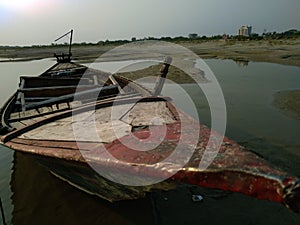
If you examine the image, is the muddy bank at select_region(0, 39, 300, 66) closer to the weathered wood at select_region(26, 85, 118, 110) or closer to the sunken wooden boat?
the weathered wood at select_region(26, 85, 118, 110)

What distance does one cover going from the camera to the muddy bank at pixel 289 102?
27.8 feet

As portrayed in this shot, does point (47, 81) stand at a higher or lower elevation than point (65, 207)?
higher

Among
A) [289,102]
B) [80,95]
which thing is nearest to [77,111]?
[80,95]

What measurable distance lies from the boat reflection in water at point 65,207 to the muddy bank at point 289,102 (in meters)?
6.46

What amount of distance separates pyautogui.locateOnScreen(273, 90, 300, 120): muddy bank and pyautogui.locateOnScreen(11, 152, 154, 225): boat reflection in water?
6.46 m

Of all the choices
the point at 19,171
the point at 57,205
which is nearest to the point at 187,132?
the point at 57,205

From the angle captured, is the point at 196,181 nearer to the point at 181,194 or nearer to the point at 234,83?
the point at 181,194

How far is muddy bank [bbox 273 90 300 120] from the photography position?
848 centimetres

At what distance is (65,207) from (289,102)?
9.03m

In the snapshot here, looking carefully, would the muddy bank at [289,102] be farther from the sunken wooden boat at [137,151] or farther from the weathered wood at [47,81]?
the weathered wood at [47,81]

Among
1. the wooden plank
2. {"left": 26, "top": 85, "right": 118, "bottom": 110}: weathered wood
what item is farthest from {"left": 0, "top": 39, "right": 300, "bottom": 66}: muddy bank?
the wooden plank

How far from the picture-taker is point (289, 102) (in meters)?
9.74

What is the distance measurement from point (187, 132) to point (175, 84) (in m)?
12.7

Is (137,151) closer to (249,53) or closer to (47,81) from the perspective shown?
(47,81)
